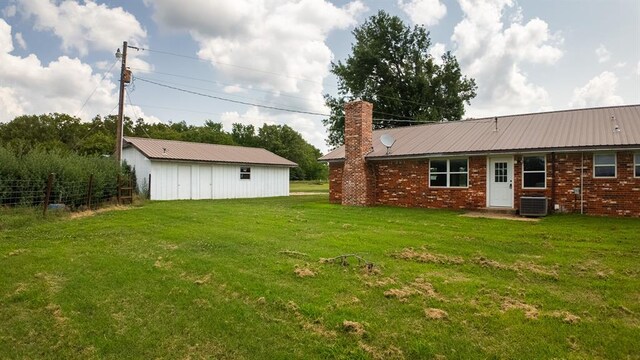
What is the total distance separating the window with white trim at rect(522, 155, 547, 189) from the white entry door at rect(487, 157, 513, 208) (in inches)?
18.1

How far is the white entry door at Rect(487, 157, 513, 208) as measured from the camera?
45.6ft

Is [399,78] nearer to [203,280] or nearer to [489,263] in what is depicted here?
[489,263]

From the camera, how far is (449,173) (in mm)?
15273

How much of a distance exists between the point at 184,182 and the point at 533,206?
17.8m

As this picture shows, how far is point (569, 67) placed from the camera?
1661cm

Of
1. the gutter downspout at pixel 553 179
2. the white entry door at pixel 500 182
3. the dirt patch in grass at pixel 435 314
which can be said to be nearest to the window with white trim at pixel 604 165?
the gutter downspout at pixel 553 179

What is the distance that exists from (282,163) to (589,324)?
24.7 metres

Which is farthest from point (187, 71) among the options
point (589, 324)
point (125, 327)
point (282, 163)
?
point (589, 324)

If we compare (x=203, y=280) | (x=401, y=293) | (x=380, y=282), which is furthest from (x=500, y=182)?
(x=203, y=280)

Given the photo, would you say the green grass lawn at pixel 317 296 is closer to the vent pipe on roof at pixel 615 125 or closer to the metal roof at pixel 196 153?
the vent pipe on roof at pixel 615 125

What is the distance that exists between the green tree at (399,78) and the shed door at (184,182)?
1352 cm

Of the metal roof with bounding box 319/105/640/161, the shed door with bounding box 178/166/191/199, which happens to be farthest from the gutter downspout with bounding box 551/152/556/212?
the shed door with bounding box 178/166/191/199

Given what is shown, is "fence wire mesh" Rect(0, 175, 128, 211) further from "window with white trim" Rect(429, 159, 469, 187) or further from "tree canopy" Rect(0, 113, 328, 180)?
"tree canopy" Rect(0, 113, 328, 180)

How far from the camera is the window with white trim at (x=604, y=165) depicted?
12.1 m
